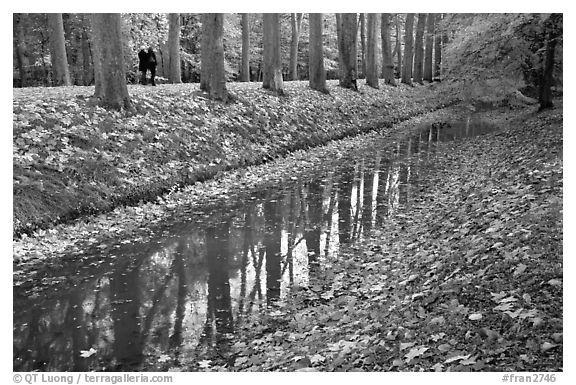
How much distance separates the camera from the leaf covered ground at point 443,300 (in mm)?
4363

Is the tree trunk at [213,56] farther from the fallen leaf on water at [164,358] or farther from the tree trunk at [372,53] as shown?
the tree trunk at [372,53]

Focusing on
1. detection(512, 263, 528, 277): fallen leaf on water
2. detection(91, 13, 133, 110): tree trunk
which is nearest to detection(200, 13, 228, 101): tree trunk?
detection(91, 13, 133, 110): tree trunk

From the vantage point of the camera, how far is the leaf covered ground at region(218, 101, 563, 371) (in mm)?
4363

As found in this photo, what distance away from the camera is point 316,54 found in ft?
73.5

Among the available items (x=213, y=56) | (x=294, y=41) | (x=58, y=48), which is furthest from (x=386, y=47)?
(x=58, y=48)

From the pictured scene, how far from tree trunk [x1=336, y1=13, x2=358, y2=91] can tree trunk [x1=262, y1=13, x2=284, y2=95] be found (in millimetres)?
5089

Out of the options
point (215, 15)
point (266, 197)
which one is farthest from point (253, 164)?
point (215, 15)

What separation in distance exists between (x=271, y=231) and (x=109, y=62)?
656cm

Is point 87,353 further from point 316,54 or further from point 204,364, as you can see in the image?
point 316,54

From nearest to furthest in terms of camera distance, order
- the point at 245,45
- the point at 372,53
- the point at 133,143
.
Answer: the point at 133,143 → the point at 245,45 → the point at 372,53

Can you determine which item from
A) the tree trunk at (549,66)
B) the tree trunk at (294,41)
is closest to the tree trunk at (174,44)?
the tree trunk at (294,41)

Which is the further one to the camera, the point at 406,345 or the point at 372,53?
the point at 372,53

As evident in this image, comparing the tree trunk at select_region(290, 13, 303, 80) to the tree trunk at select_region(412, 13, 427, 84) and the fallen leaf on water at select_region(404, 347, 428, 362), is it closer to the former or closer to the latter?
the tree trunk at select_region(412, 13, 427, 84)

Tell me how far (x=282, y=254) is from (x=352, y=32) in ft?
58.8
